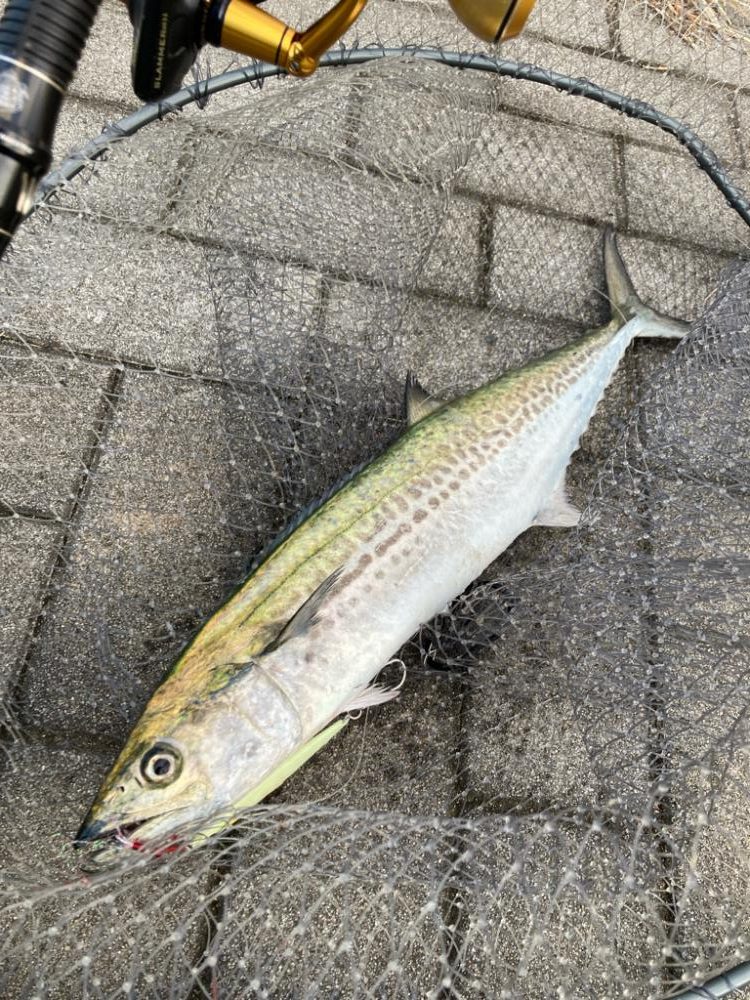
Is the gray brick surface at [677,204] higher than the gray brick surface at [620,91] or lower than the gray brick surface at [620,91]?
lower

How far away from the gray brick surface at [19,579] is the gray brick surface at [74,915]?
275 millimetres

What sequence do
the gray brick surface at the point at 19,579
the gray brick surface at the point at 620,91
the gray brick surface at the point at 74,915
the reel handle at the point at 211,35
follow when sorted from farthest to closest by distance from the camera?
the gray brick surface at the point at 620,91 → the gray brick surface at the point at 19,579 → the gray brick surface at the point at 74,915 → the reel handle at the point at 211,35

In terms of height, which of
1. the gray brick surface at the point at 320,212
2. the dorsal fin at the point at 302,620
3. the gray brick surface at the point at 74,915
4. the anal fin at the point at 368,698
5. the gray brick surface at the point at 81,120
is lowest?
the gray brick surface at the point at 74,915

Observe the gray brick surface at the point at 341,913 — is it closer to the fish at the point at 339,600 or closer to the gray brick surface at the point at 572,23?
the fish at the point at 339,600

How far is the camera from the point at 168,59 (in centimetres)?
139

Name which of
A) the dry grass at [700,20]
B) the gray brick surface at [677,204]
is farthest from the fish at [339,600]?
the dry grass at [700,20]

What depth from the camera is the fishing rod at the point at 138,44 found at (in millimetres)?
1063

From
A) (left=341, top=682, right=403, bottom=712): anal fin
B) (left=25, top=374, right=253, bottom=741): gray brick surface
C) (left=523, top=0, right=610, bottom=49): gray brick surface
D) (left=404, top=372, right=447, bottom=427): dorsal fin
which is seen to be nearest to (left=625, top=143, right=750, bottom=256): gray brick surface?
(left=523, top=0, right=610, bottom=49): gray brick surface

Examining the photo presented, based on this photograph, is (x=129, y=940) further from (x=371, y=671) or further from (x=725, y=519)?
(x=725, y=519)

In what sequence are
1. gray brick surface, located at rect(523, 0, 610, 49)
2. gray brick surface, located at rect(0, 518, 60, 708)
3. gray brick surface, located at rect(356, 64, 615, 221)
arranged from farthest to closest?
gray brick surface, located at rect(523, 0, 610, 49)
gray brick surface, located at rect(356, 64, 615, 221)
gray brick surface, located at rect(0, 518, 60, 708)

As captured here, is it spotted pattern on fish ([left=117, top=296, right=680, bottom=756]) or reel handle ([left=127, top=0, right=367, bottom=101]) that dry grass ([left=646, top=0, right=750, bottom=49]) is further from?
reel handle ([left=127, top=0, right=367, bottom=101])

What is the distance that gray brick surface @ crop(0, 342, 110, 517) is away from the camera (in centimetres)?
217

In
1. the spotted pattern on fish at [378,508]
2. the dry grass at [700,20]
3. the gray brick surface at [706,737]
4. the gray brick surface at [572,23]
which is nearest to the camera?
the spotted pattern on fish at [378,508]

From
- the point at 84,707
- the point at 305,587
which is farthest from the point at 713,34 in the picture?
the point at 84,707
